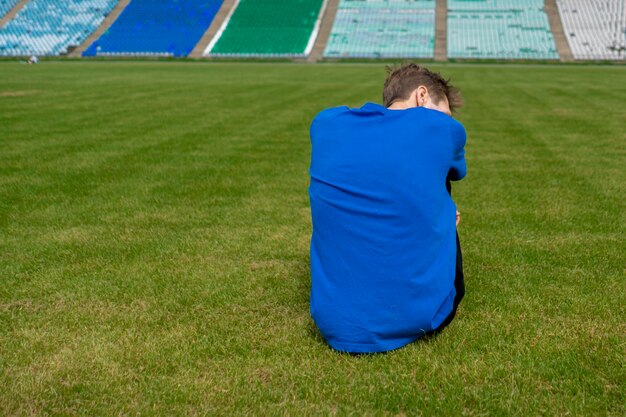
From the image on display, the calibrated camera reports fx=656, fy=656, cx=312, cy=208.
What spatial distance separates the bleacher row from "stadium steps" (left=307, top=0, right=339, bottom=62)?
15.6 inches

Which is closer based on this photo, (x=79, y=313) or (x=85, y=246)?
(x=79, y=313)

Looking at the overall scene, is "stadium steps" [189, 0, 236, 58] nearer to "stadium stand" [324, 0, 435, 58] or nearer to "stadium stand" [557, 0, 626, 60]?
"stadium stand" [324, 0, 435, 58]

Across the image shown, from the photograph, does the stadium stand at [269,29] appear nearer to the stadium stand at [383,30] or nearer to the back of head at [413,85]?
the stadium stand at [383,30]

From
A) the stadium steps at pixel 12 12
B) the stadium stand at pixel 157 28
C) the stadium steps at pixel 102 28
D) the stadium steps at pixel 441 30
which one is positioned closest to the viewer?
the stadium steps at pixel 441 30

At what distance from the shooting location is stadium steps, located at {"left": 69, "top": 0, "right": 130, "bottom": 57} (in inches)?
2081

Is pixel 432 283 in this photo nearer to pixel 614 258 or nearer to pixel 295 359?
pixel 295 359

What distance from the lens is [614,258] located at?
17.5ft

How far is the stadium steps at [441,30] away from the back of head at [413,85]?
47.3 m

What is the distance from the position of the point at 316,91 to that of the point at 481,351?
62.1 feet

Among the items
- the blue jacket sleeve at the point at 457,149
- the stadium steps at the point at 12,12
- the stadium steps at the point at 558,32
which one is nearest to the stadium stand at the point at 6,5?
the stadium steps at the point at 12,12

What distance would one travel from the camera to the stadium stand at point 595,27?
49438 millimetres

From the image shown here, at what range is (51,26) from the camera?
57.0m

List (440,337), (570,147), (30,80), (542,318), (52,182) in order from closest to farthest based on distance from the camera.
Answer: (440,337)
(542,318)
(52,182)
(570,147)
(30,80)

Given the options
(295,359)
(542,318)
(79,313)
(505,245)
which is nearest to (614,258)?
(505,245)
